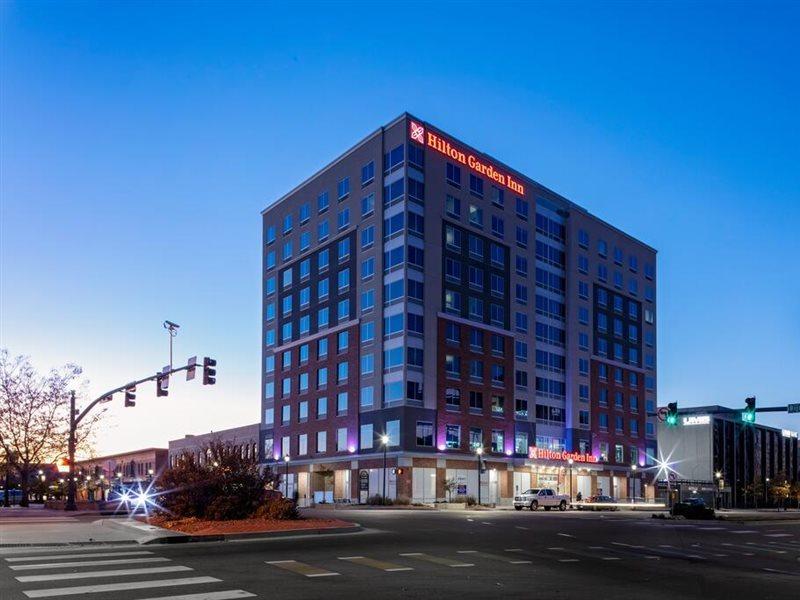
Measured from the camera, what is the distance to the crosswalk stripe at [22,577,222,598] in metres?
12.6

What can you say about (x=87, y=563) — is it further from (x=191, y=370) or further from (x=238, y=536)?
(x=191, y=370)

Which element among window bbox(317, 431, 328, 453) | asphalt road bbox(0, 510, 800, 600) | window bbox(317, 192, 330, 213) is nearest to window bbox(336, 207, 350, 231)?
window bbox(317, 192, 330, 213)

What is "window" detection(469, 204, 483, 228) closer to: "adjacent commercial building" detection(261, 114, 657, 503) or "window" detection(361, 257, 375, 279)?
"adjacent commercial building" detection(261, 114, 657, 503)

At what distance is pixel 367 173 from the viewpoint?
79.7 m

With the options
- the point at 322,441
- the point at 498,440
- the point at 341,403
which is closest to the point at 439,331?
the point at 341,403

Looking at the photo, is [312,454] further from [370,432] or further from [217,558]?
[217,558]

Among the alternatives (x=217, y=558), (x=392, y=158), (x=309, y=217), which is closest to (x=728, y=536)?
(x=217, y=558)

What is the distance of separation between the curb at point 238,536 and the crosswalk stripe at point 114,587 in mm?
7772

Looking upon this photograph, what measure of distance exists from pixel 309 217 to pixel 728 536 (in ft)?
214

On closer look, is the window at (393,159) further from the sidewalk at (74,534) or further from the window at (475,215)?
the sidewalk at (74,534)

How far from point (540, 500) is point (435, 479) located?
14496mm

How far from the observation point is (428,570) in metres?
16.5

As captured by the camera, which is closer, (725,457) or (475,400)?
(475,400)

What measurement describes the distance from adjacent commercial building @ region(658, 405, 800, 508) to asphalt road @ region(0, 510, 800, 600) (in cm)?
9445
